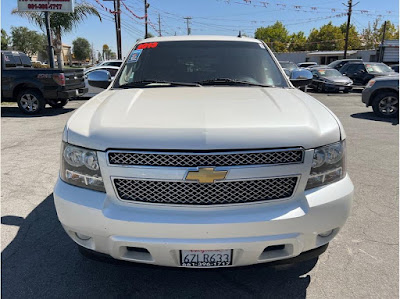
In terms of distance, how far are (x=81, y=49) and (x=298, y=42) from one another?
60967 millimetres

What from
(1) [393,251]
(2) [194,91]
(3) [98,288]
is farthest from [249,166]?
(1) [393,251]

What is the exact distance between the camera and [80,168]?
2133 mm

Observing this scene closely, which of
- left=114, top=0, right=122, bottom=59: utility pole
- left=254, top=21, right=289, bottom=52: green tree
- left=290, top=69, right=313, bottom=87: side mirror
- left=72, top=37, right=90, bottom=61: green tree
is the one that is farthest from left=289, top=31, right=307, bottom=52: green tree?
left=290, top=69, right=313, bottom=87: side mirror

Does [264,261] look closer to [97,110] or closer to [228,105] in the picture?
[228,105]

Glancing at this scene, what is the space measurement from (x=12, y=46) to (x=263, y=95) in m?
82.6

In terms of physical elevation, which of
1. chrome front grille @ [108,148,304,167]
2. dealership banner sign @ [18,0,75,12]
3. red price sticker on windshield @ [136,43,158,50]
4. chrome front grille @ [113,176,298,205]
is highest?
dealership banner sign @ [18,0,75,12]

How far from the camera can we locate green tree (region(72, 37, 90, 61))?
97625 mm

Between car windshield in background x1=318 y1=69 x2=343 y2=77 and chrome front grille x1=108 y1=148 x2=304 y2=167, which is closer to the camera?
chrome front grille x1=108 y1=148 x2=304 y2=167

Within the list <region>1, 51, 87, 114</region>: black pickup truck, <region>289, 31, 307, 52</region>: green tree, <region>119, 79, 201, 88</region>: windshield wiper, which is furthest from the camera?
<region>289, 31, 307, 52</region>: green tree

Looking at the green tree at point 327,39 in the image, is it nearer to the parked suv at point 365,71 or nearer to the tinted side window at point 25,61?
the parked suv at point 365,71

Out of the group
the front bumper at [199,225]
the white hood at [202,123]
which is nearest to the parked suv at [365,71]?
the white hood at [202,123]

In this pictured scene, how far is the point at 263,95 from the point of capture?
2822 mm

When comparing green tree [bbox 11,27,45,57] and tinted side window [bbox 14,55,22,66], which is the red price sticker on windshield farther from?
green tree [bbox 11,27,45,57]

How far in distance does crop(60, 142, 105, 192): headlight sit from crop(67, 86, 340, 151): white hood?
0.21ft
